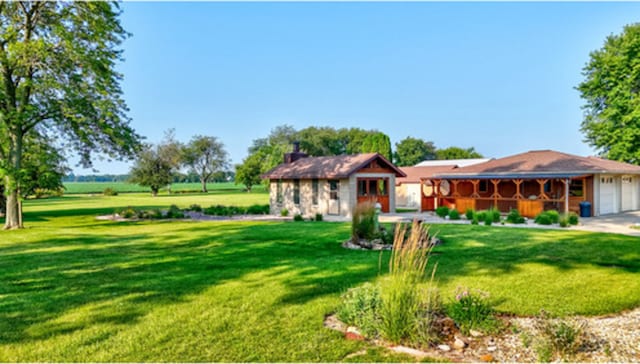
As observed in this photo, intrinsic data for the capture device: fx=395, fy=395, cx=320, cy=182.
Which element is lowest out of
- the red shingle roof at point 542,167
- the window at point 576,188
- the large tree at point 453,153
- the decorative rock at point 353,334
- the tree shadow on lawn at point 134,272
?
the decorative rock at point 353,334

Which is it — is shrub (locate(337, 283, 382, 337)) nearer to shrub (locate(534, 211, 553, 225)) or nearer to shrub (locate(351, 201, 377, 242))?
shrub (locate(351, 201, 377, 242))

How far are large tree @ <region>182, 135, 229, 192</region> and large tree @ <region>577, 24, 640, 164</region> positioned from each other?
189 feet

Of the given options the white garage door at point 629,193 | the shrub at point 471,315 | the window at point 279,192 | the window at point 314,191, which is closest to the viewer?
the shrub at point 471,315

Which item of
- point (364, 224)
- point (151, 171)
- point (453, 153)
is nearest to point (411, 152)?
point (453, 153)

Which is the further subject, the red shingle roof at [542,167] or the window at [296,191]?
the window at [296,191]

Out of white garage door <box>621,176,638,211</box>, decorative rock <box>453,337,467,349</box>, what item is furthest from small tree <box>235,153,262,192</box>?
decorative rock <box>453,337,467,349</box>

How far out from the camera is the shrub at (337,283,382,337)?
423 centimetres

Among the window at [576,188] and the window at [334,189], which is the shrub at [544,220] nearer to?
the window at [576,188]

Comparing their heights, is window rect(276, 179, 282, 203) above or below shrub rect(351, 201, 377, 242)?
above

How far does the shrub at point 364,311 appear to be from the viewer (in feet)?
13.9

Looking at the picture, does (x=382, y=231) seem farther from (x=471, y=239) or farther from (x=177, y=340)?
(x=177, y=340)

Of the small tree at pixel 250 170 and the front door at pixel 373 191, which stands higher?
the small tree at pixel 250 170

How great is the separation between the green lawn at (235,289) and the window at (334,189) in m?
9.78

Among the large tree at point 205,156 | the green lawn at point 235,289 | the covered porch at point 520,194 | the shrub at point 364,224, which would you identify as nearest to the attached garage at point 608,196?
the covered porch at point 520,194
